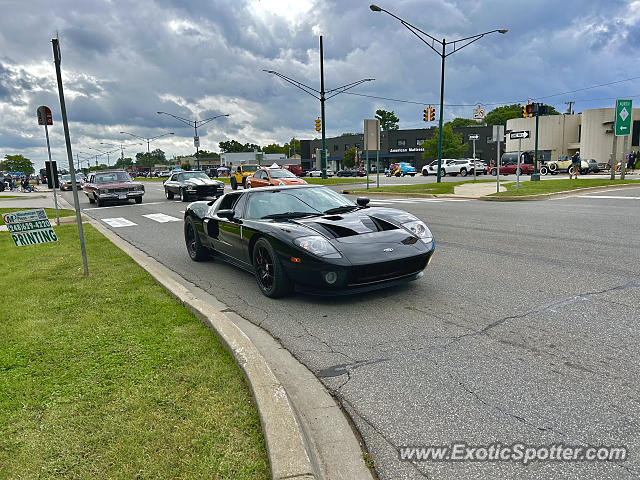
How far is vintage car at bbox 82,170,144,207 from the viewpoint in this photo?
21.3 metres

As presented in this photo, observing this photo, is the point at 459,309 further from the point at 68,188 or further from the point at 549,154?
the point at 549,154

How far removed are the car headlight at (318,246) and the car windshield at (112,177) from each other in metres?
19.9

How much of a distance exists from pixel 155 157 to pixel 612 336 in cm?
20922

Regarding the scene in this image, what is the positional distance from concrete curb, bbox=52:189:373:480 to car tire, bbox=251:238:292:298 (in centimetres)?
85

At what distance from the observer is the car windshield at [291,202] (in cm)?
586

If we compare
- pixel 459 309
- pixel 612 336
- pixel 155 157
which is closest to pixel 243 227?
pixel 459 309

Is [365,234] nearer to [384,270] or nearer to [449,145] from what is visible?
[384,270]

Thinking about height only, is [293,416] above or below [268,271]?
below

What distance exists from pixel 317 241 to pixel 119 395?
238cm

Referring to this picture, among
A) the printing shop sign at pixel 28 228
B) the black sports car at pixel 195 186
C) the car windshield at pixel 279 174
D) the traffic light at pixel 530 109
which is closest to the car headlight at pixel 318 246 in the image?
the printing shop sign at pixel 28 228

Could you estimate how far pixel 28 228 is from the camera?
22.8ft

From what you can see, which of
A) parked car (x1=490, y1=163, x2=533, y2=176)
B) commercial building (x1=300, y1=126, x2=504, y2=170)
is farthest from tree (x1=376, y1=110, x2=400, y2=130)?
parked car (x1=490, y1=163, x2=533, y2=176)

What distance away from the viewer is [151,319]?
4539 mm

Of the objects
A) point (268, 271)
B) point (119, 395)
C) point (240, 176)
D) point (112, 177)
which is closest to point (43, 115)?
point (268, 271)
